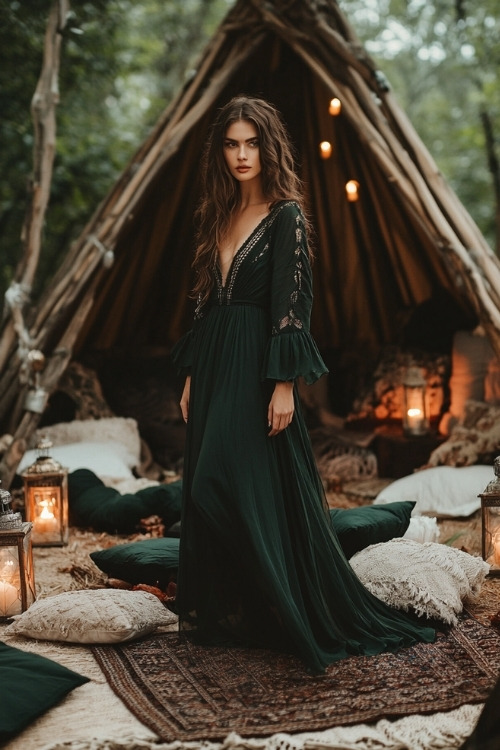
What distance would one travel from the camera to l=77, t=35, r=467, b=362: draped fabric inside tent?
5355mm

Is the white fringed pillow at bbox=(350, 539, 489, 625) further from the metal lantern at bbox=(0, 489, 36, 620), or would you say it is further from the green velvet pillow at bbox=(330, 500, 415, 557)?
the metal lantern at bbox=(0, 489, 36, 620)

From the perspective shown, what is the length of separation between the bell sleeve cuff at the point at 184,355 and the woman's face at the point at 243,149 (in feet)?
1.69

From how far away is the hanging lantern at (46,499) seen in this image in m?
3.98

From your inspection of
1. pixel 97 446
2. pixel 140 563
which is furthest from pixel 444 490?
pixel 97 446

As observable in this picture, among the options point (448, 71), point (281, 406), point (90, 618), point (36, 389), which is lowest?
point (90, 618)

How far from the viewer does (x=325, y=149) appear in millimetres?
5324

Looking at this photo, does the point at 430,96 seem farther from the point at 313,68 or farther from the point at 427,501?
the point at 427,501

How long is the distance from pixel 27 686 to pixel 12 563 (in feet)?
2.76

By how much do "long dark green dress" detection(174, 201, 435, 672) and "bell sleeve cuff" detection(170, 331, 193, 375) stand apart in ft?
0.28

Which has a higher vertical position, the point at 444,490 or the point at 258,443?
the point at 258,443

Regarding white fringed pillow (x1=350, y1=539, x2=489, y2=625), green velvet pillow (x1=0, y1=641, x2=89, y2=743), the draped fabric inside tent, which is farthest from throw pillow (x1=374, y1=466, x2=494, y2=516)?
green velvet pillow (x1=0, y1=641, x2=89, y2=743)

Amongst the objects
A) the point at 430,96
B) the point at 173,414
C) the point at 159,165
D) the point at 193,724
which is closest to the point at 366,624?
the point at 193,724

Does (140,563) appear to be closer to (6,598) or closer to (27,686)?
(6,598)

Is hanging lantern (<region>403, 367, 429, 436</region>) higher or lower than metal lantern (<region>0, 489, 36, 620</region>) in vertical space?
higher
